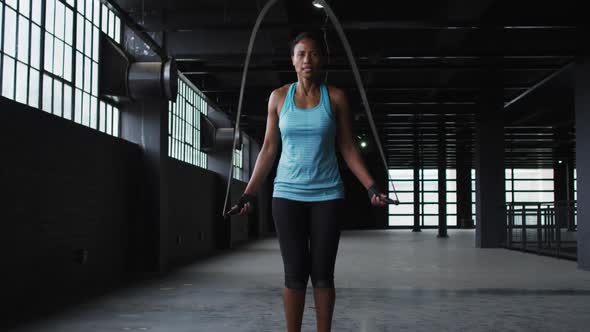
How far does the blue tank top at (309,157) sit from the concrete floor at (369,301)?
8.29 feet

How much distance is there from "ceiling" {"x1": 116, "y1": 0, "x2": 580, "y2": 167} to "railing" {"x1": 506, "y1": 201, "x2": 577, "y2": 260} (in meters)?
2.45

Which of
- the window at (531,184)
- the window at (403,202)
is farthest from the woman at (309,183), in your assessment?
the window at (531,184)

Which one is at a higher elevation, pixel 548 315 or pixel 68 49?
pixel 68 49

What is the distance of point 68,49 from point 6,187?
2630 mm

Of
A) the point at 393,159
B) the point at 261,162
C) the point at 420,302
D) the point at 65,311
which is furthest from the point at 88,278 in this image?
the point at 393,159

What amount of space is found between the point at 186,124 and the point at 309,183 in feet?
40.3

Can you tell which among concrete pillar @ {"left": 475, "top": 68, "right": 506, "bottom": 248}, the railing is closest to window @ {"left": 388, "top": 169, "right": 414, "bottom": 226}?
concrete pillar @ {"left": 475, "top": 68, "right": 506, "bottom": 248}

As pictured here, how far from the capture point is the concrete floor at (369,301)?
524cm

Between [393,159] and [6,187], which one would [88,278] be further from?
[393,159]

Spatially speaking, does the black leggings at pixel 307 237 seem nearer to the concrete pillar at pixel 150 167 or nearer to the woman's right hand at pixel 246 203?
the woman's right hand at pixel 246 203

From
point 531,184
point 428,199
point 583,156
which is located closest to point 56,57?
point 583,156

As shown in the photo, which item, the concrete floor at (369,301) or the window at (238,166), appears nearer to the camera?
the concrete floor at (369,301)

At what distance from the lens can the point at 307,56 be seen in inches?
109

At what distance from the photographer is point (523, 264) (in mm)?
11758
